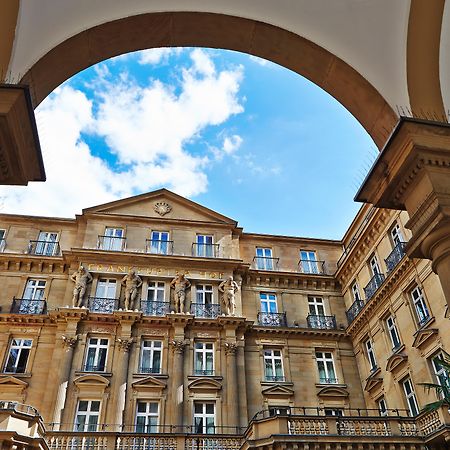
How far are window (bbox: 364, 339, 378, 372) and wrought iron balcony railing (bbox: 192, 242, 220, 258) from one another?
9687mm

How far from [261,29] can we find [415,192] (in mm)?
3397

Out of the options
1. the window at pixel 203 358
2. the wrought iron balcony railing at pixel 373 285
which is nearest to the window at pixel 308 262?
the wrought iron balcony railing at pixel 373 285

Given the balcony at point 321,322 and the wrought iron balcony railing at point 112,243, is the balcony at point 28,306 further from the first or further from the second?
the balcony at point 321,322

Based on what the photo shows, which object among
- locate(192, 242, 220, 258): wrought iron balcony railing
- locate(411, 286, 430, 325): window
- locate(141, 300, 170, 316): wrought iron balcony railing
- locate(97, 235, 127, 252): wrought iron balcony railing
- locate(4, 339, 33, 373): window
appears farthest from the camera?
locate(192, 242, 220, 258): wrought iron balcony railing

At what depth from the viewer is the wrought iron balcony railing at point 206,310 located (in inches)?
997

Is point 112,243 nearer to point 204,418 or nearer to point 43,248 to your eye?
point 43,248

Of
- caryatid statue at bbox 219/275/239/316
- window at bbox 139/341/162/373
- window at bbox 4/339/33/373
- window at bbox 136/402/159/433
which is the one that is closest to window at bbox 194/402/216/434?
window at bbox 136/402/159/433

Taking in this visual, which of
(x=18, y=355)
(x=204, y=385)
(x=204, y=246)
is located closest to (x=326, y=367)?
(x=204, y=385)

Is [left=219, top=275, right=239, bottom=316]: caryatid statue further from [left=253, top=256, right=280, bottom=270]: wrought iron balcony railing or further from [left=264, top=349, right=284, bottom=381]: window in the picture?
[left=264, top=349, right=284, bottom=381]: window

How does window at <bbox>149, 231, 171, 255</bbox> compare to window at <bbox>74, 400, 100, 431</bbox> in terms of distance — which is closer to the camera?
window at <bbox>74, 400, 100, 431</bbox>

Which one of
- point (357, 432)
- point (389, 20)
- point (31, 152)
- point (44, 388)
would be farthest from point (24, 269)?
point (389, 20)

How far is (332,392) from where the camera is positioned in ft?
80.1

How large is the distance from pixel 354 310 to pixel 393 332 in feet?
13.5

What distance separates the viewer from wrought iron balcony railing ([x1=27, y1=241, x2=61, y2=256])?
2667cm
